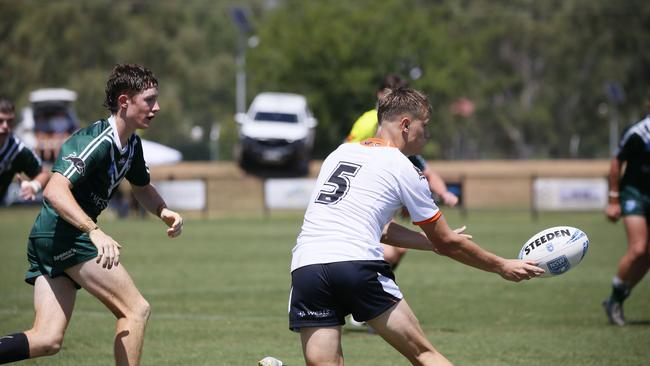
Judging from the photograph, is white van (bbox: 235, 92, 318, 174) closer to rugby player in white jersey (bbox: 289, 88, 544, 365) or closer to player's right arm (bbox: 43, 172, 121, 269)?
player's right arm (bbox: 43, 172, 121, 269)

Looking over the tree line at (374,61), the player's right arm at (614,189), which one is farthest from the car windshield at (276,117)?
the player's right arm at (614,189)

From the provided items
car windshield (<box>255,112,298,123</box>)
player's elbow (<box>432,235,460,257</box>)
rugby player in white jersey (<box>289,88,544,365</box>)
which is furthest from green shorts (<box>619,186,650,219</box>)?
car windshield (<box>255,112,298,123</box>)

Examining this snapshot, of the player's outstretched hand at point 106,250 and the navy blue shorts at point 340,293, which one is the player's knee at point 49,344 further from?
the navy blue shorts at point 340,293

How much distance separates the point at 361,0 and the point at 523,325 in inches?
1881

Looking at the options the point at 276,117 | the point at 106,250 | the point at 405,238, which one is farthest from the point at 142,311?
the point at 276,117

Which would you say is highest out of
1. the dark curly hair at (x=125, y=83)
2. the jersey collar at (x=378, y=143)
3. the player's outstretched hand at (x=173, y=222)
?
the dark curly hair at (x=125, y=83)

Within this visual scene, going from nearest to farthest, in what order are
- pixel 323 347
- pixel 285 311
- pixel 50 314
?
1. pixel 323 347
2. pixel 50 314
3. pixel 285 311

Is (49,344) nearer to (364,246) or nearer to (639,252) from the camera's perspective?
(364,246)

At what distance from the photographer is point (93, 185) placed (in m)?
6.09

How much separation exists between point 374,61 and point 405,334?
44854 mm

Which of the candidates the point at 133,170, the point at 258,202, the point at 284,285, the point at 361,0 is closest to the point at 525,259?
the point at 133,170

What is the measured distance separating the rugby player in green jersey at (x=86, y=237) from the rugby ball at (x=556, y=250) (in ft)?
8.02

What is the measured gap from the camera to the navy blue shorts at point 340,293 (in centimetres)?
529

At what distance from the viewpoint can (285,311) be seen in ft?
37.1
